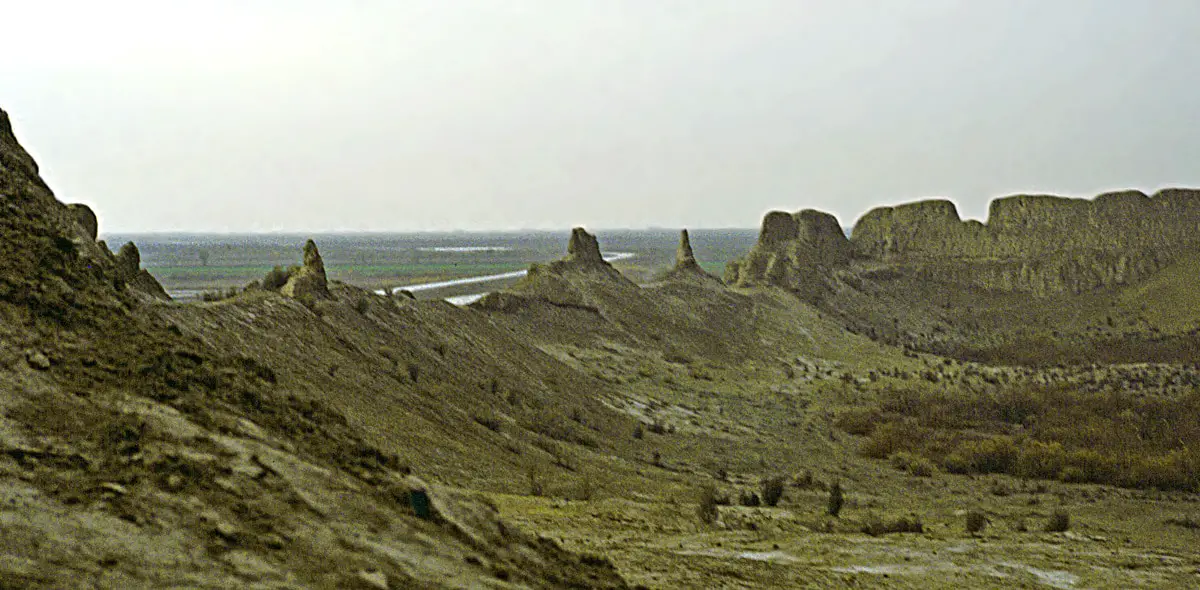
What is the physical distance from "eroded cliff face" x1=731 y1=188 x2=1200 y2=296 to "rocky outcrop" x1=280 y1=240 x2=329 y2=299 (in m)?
37.6

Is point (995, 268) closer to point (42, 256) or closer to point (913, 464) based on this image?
point (913, 464)

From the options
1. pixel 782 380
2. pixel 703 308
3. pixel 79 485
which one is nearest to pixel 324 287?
pixel 79 485

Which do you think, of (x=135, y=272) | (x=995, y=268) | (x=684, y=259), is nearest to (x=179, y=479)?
(x=135, y=272)

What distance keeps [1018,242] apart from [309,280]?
2247 inches

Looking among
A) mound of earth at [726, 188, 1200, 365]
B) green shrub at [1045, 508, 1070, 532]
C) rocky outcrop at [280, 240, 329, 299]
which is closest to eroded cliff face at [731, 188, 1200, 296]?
mound of earth at [726, 188, 1200, 365]

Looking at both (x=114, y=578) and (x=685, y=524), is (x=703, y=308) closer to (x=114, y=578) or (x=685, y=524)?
(x=685, y=524)

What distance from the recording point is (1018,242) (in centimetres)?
6322

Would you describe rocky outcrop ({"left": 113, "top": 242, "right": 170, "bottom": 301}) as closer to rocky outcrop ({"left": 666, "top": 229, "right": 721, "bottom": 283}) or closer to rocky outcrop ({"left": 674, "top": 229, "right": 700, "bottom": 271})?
rocky outcrop ({"left": 666, "top": 229, "right": 721, "bottom": 283})

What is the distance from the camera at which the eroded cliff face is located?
2311 inches

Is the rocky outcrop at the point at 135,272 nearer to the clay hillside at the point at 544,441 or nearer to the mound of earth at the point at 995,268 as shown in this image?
the clay hillside at the point at 544,441

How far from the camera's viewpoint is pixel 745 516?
12.5 meters

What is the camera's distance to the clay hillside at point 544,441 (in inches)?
215

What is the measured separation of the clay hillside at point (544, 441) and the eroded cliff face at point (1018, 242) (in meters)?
13.3

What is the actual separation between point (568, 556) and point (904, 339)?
47.9m
